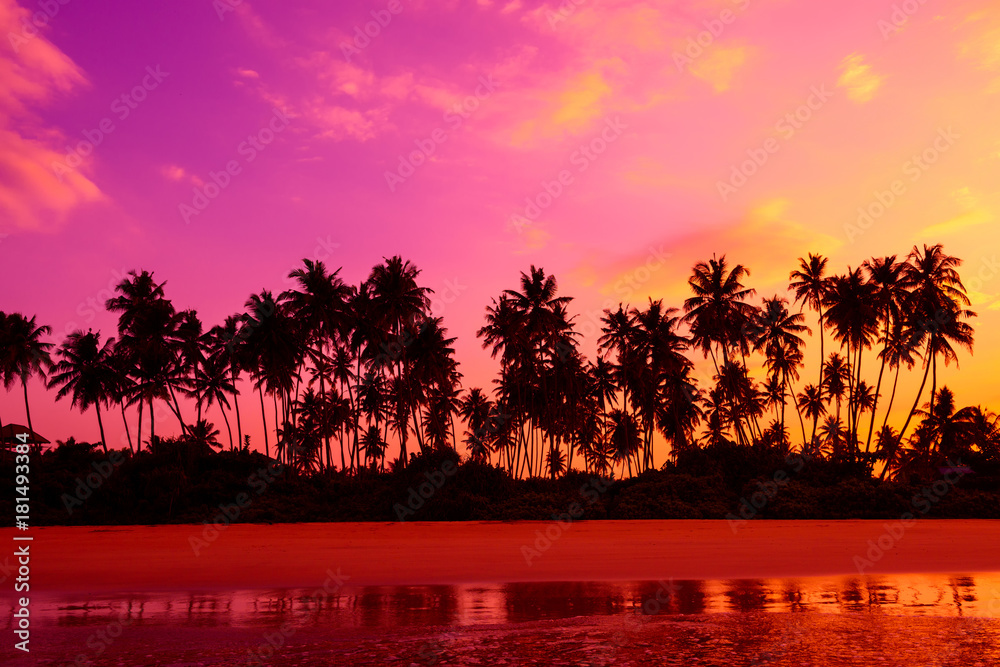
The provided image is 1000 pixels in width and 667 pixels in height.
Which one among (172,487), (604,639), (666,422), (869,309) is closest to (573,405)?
(666,422)

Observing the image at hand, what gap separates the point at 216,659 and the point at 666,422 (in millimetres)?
61994

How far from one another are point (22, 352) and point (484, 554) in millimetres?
54328

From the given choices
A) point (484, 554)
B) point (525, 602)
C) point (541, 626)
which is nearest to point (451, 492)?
point (484, 554)

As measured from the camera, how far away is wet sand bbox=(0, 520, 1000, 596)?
14.9 metres

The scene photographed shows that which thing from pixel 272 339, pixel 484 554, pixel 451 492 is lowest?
pixel 484 554

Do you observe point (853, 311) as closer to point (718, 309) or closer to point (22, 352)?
point (718, 309)

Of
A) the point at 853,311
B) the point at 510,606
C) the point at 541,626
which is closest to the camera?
the point at 541,626

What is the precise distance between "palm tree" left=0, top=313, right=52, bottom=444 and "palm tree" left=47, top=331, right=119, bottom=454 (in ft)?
5.72

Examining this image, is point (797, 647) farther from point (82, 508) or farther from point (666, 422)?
point (666, 422)

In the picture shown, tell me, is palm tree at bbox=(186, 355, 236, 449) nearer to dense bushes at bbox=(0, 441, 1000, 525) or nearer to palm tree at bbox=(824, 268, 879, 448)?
dense bushes at bbox=(0, 441, 1000, 525)

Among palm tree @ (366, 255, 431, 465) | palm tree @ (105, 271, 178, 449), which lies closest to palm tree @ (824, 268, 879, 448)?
palm tree @ (366, 255, 431, 465)

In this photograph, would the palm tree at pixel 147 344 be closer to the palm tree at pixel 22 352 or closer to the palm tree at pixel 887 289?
the palm tree at pixel 22 352

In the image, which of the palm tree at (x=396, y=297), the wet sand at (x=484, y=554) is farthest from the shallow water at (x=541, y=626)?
the palm tree at (x=396, y=297)

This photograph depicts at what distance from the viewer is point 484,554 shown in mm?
18906
